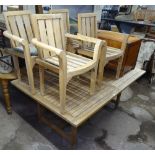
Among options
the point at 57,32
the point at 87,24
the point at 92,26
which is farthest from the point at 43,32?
the point at 92,26

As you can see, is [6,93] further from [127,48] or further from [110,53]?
[127,48]

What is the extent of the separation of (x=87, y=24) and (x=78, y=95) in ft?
3.11

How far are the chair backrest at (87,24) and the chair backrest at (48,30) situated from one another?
348mm

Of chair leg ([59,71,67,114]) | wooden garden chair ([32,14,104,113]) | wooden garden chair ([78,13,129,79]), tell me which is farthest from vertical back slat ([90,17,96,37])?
chair leg ([59,71,67,114])

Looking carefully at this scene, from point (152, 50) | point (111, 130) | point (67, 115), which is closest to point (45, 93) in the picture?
point (67, 115)

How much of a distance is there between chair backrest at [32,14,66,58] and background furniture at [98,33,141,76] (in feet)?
2.25

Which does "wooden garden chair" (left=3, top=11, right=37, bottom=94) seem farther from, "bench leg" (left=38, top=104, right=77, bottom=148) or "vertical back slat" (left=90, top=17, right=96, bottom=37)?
"vertical back slat" (left=90, top=17, right=96, bottom=37)

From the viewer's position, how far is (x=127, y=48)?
7.06ft

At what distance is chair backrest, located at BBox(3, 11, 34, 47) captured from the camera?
75.5 inches

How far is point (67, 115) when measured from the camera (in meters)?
1.59

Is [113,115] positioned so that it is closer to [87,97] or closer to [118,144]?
[118,144]

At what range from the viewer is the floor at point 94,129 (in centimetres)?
186

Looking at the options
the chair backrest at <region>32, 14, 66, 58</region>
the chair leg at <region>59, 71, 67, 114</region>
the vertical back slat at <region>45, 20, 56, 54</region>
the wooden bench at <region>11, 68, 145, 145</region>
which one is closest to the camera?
the chair leg at <region>59, 71, 67, 114</region>

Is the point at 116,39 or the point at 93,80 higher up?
the point at 116,39
